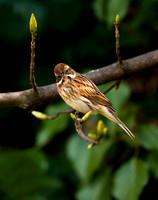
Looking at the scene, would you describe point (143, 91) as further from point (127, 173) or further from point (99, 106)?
point (99, 106)

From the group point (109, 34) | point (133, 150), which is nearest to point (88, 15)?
point (109, 34)

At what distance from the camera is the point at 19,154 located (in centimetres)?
393

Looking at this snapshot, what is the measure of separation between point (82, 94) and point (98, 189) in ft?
3.82

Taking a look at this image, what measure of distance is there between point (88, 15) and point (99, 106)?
2.05 metres

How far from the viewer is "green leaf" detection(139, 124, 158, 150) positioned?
3080 mm

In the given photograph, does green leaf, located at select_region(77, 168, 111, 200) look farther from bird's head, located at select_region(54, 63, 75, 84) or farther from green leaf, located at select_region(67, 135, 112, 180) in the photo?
bird's head, located at select_region(54, 63, 75, 84)

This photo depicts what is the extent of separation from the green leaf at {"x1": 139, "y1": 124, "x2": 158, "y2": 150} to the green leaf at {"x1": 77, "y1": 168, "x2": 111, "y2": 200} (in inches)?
17.8

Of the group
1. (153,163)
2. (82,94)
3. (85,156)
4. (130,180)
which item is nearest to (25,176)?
(85,156)

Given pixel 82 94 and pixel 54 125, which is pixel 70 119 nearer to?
pixel 54 125

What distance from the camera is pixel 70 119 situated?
11.8 ft

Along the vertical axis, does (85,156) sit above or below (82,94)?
below

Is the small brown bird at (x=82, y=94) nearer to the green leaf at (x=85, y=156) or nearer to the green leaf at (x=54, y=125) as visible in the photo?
the green leaf at (x=85, y=156)

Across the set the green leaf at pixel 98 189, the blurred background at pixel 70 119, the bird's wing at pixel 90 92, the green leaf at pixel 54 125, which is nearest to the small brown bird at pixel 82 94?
the bird's wing at pixel 90 92

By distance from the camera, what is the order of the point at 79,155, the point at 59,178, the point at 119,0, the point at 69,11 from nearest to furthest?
the point at 119,0 < the point at 79,155 < the point at 69,11 < the point at 59,178
